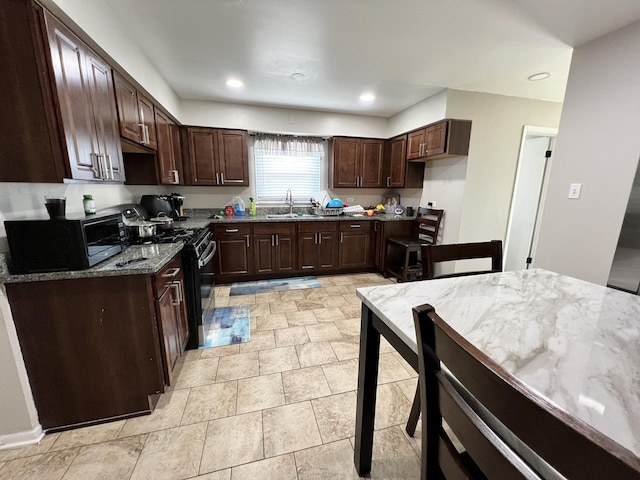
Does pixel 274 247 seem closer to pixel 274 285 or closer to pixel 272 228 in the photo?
pixel 272 228

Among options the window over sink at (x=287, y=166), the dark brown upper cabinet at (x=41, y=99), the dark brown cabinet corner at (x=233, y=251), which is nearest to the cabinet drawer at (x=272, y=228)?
the dark brown cabinet corner at (x=233, y=251)

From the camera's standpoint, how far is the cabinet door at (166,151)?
9.14 feet

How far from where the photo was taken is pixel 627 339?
0.80 metres

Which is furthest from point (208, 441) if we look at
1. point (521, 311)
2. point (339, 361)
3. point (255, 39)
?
point (255, 39)

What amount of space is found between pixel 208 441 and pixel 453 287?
150cm

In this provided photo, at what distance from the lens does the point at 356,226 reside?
3871 mm

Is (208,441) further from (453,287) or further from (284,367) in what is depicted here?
(453,287)

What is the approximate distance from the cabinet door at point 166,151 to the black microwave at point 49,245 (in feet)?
5.55

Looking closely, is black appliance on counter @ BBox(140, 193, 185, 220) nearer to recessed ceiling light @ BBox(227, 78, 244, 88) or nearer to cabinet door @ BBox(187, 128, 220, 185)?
cabinet door @ BBox(187, 128, 220, 185)

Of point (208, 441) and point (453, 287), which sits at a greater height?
point (453, 287)

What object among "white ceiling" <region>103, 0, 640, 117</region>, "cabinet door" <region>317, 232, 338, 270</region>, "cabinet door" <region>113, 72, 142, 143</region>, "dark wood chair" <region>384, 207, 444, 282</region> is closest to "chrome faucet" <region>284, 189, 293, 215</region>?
"cabinet door" <region>317, 232, 338, 270</region>

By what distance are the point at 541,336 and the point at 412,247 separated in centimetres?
271

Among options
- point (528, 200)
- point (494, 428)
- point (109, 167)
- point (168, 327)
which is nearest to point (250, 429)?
point (168, 327)

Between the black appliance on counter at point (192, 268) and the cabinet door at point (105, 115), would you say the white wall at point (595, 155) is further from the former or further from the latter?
the cabinet door at point (105, 115)
